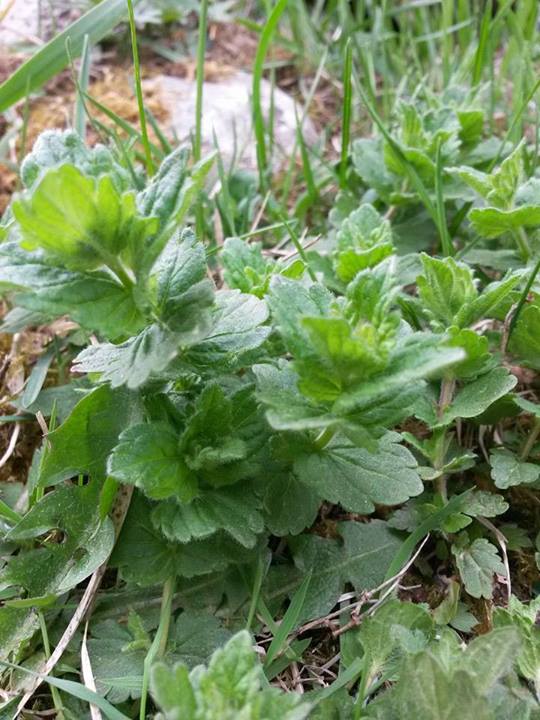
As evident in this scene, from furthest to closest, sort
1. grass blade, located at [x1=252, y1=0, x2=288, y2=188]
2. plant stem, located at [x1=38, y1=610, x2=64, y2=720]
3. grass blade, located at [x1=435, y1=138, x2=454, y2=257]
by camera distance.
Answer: grass blade, located at [x1=252, y1=0, x2=288, y2=188]
grass blade, located at [x1=435, y1=138, x2=454, y2=257]
plant stem, located at [x1=38, y1=610, x2=64, y2=720]

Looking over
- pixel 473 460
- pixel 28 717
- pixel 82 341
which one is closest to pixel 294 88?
pixel 82 341

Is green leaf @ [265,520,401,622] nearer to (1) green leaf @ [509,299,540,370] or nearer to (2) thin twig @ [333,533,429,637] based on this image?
(2) thin twig @ [333,533,429,637]

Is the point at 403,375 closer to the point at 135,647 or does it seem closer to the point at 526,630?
the point at 526,630

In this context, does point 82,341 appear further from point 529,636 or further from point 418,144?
point 529,636

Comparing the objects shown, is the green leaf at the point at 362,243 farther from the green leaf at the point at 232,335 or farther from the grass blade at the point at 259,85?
the grass blade at the point at 259,85

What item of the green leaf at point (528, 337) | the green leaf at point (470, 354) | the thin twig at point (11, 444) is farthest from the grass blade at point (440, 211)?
the thin twig at point (11, 444)

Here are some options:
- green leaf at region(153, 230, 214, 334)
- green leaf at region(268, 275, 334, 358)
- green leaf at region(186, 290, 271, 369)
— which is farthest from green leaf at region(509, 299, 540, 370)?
green leaf at region(153, 230, 214, 334)
